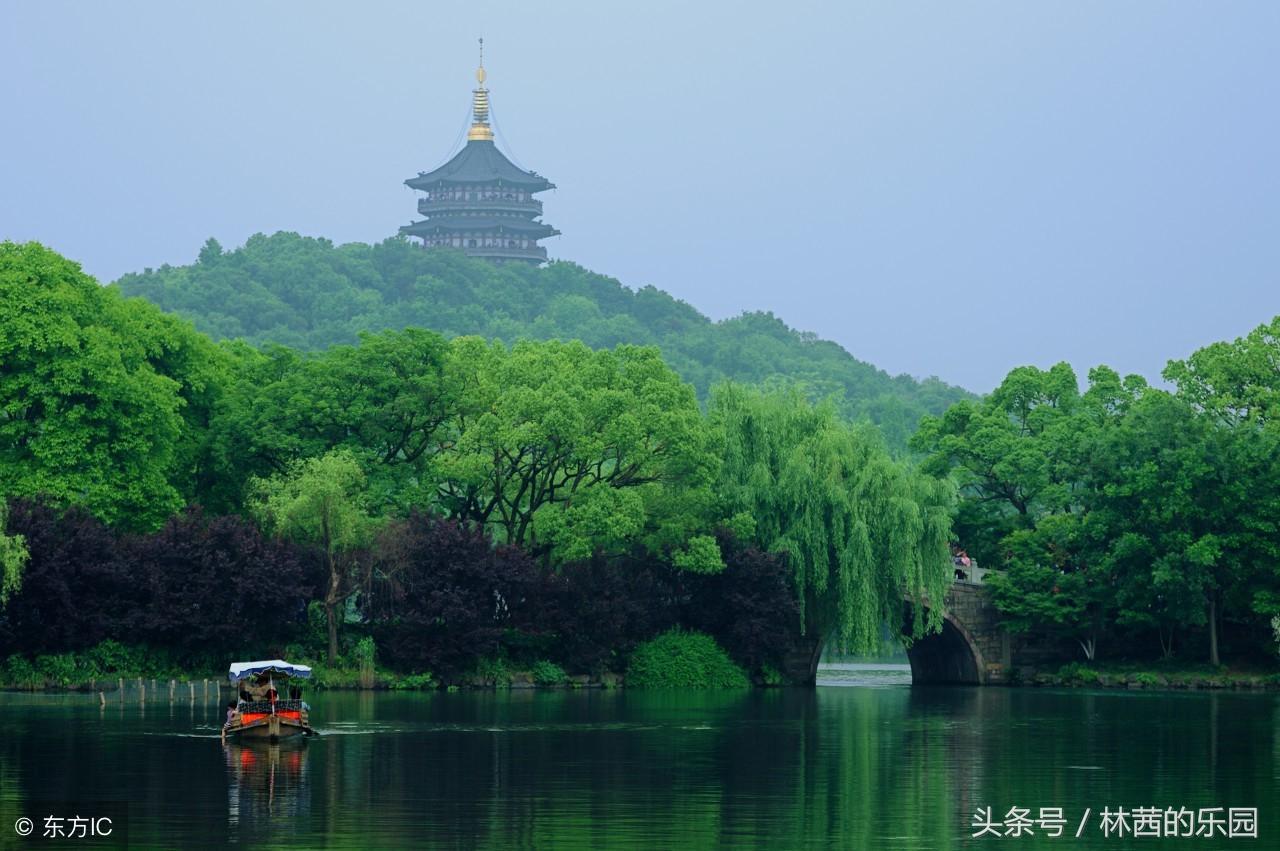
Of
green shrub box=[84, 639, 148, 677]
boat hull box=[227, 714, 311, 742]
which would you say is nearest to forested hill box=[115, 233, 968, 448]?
green shrub box=[84, 639, 148, 677]

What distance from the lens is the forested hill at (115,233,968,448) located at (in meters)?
142

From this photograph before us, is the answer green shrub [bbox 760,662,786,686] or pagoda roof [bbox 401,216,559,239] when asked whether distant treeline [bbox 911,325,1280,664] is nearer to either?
green shrub [bbox 760,662,786,686]

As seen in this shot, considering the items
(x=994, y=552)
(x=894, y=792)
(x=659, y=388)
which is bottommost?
(x=894, y=792)

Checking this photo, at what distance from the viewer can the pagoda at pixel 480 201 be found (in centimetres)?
16562

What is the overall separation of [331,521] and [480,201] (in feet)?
389

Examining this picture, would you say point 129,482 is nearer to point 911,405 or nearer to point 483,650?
point 483,650

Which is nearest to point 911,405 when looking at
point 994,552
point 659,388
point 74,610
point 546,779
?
point 994,552

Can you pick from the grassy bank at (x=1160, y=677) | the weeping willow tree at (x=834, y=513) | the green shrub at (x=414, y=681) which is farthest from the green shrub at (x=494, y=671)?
the grassy bank at (x=1160, y=677)

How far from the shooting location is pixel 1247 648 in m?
58.7

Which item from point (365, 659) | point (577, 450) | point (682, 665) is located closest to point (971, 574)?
point (682, 665)

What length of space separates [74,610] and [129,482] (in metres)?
5.44

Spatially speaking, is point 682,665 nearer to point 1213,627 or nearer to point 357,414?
point 357,414

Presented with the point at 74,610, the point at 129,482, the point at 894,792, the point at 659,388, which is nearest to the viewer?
the point at 894,792

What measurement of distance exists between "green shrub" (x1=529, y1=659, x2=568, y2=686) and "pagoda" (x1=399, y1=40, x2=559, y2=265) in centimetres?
11409
